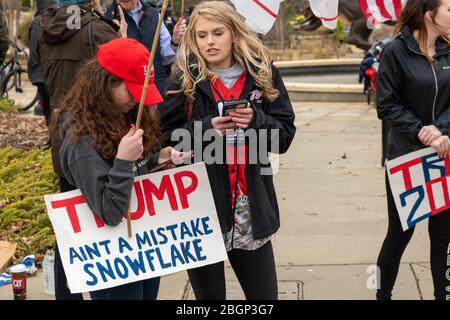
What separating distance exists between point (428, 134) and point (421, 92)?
24 cm

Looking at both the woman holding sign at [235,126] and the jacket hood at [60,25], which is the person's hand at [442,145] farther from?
the jacket hood at [60,25]

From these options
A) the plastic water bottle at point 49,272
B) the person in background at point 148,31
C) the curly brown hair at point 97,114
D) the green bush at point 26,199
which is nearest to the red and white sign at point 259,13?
the curly brown hair at point 97,114

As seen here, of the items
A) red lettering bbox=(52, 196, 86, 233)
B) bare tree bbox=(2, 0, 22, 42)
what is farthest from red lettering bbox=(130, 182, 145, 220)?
bare tree bbox=(2, 0, 22, 42)

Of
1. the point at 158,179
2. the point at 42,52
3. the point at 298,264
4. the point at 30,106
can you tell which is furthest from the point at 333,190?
the point at 30,106

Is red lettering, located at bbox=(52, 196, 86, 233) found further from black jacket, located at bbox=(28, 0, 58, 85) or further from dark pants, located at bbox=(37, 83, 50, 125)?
dark pants, located at bbox=(37, 83, 50, 125)

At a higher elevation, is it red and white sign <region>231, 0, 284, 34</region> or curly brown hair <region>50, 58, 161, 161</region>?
red and white sign <region>231, 0, 284, 34</region>

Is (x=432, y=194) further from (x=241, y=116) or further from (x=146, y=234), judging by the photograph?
(x=146, y=234)

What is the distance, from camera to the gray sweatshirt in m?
3.43

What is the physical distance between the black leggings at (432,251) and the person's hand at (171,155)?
4.40 ft

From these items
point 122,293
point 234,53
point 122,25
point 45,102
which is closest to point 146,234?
point 122,293

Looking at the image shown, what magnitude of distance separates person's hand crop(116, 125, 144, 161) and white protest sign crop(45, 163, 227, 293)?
290 mm

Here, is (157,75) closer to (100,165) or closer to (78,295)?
(78,295)

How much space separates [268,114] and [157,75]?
8.38 ft

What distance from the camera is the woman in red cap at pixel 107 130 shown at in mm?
3438
